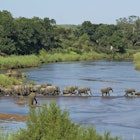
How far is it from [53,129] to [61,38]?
100708 mm

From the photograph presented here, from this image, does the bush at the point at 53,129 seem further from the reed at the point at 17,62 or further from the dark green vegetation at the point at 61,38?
the dark green vegetation at the point at 61,38

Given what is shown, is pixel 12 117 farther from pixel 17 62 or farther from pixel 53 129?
pixel 17 62

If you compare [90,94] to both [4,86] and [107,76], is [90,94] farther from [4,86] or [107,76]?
[107,76]

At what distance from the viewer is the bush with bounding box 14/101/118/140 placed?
996cm

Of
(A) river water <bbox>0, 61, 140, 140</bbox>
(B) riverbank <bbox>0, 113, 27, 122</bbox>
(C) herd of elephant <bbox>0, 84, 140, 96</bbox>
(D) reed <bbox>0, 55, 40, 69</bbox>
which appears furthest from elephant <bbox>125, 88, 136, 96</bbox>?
(D) reed <bbox>0, 55, 40, 69</bbox>

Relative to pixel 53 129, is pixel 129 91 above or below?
below

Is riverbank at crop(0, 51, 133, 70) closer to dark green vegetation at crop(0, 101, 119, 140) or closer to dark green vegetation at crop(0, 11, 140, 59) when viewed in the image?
dark green vegetation at crop(0, 11, 140, 59)

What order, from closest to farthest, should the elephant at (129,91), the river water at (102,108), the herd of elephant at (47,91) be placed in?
1. the river water at (102,108)
2. the herd of elephant at (47,91)
3. the elephant at (129,91)

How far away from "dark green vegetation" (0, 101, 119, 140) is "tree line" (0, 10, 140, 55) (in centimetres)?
6329

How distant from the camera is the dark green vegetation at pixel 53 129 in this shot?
9.96 m

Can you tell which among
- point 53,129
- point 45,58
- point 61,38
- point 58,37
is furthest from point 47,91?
point 61,38

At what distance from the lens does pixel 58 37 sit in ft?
346

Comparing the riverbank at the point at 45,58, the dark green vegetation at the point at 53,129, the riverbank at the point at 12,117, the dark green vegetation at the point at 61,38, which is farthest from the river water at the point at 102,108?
the dark green vegetation at the point at 61,38

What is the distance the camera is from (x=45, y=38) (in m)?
91.8
